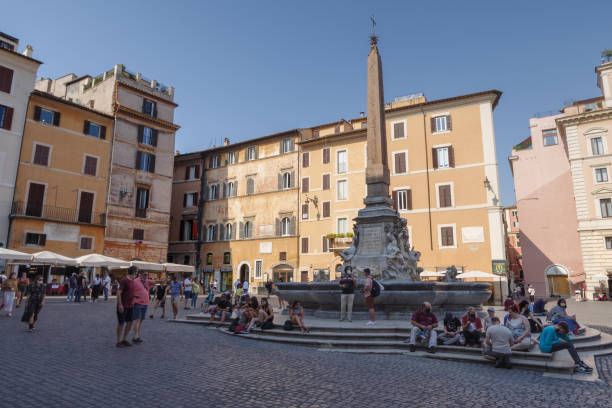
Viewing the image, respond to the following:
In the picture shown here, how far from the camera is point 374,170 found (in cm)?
1284

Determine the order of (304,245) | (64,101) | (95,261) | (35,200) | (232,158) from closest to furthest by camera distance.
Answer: (95,261), (35,200), (64,101), (304,245), (232,158)

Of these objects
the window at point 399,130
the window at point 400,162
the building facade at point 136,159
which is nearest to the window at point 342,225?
the window at point 400,162

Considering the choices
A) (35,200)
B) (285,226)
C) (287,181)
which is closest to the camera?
(35,200)

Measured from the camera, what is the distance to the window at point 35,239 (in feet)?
82.5

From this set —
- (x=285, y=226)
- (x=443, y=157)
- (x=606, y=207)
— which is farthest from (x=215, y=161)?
(x=606, y=207)

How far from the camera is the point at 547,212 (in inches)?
1292

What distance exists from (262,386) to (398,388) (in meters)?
1.65

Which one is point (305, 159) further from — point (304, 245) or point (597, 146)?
point (597, 146)

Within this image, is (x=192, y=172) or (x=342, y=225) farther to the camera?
(x=192, y=172)

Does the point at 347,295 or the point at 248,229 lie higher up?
the point at 248,229

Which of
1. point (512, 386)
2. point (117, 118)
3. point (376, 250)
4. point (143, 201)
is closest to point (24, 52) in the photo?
point (117, 118)

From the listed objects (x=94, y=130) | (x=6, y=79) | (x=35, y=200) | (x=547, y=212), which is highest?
(x=6, y=79)

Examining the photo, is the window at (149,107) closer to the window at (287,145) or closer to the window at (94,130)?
the window at (94,130)

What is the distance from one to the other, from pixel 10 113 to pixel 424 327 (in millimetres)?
27697
